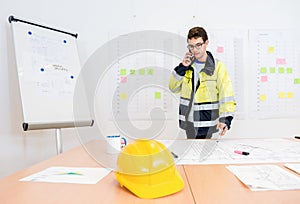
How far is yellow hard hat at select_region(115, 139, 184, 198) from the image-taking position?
0.66m

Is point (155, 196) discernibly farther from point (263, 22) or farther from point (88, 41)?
point (263, 22)

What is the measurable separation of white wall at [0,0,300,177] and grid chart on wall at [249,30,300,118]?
73 mm

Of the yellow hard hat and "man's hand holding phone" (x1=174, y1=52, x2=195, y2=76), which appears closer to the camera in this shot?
the yellow hard hat

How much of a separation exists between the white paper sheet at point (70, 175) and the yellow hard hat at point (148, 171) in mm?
135

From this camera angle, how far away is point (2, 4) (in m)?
2.16

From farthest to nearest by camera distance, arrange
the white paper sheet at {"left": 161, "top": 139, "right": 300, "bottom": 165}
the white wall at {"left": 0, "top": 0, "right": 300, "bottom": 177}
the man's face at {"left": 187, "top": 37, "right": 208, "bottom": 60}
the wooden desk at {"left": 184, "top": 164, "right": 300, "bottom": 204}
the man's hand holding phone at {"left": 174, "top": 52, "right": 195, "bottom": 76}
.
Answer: the white wall at {"left": 0, "top": 0, "right": 300, "bottom": 177}
the man's face at {"left": 187, "top": 37, "right": 208, "bottom": 60}
the man's hand holding phone at {"left": 174, "top": 52, "right": 195, "bottom": 76}
the white paper sheet at {"left": 161, "top": 139, "right": 300, "bottom": 165}
the wooden desk at {"left": 184, "top": 164, "right": 300, "bottom": 204}

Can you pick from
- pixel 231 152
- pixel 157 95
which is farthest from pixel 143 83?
pixel 231 152

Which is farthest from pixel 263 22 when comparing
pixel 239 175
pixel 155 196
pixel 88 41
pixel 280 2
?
pixel 155 196

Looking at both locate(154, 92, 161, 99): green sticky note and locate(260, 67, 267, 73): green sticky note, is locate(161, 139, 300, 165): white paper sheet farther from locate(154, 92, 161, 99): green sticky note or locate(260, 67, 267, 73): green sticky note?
locate(260, 67, 267, 73): green sticky note

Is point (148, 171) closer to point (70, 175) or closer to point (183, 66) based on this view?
point (70, 175)

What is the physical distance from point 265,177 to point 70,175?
1.91ft

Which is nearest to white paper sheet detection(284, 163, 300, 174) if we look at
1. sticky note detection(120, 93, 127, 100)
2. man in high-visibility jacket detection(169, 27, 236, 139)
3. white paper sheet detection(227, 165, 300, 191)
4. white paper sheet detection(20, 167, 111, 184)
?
white paper sheet detection(227, 165, 300, 191)

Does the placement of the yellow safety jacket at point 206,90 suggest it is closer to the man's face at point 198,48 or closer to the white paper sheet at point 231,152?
the man's face at point 198,48

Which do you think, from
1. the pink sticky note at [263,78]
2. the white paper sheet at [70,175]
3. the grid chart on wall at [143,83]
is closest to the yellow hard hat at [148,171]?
the white paper sheet at [70,175]
